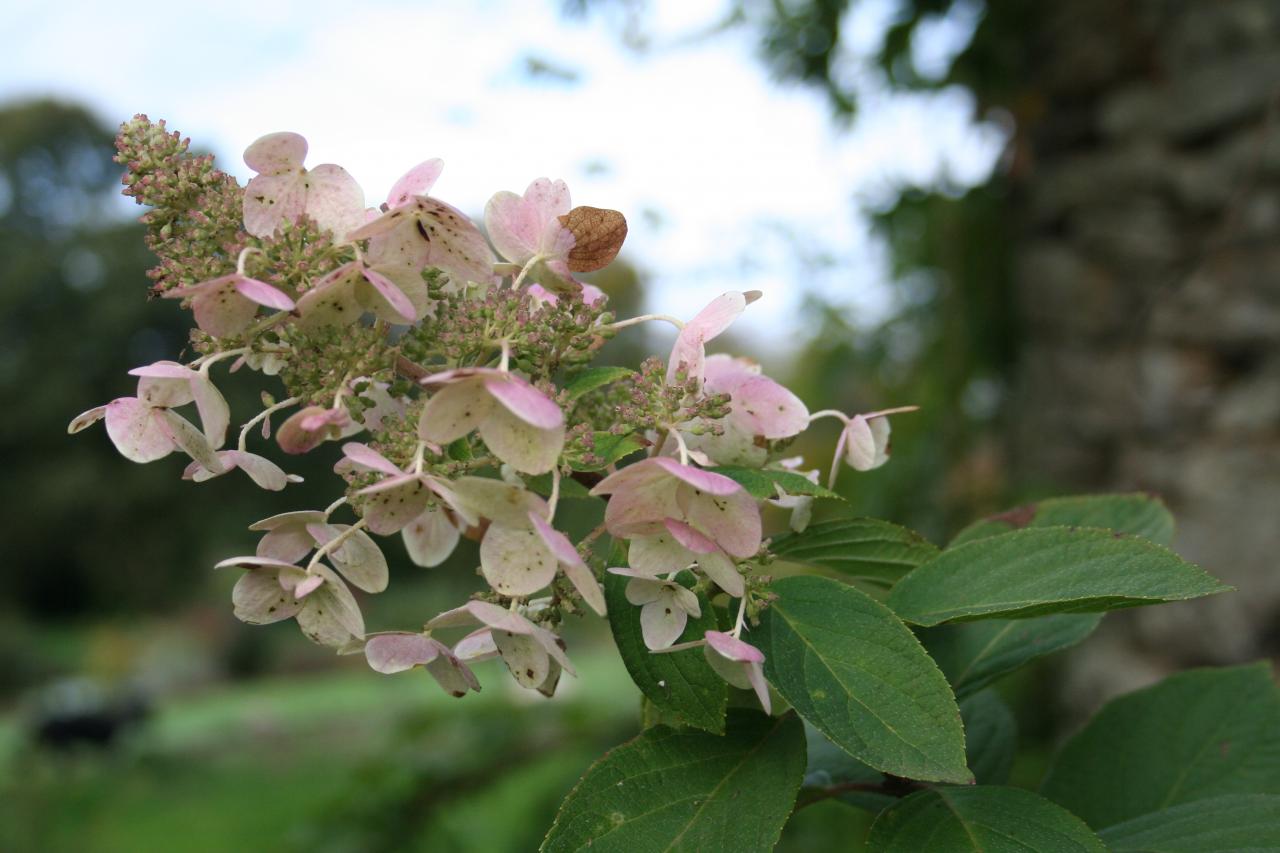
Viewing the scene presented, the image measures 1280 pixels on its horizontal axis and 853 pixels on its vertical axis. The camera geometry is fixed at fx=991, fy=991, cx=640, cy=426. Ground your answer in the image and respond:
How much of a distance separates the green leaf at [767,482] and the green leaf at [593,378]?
0.28ft

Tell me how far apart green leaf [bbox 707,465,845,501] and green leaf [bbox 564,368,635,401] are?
0.09m

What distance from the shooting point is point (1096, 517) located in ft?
2.59

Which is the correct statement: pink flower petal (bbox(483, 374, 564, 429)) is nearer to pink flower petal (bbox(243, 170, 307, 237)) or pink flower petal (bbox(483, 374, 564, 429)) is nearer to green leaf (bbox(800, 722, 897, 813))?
pink flower petal (bbox(243, 170, 307, 237))

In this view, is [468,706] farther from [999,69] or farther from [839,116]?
[999,69]

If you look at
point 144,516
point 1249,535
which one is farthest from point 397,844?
point 144,516

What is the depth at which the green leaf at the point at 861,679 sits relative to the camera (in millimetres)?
503

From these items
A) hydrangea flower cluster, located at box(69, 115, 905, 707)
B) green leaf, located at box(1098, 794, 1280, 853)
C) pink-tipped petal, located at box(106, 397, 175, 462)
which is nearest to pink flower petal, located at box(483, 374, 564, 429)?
hydrangea flower cluster, located at box(69, 115, 905, 707)

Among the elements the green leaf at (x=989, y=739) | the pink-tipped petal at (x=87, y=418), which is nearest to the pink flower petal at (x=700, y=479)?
the pink-tipped petal at (x=87, y=418)

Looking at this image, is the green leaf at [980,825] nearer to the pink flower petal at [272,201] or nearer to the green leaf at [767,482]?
the green leaf at [767,482]

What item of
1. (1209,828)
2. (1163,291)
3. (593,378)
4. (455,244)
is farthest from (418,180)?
(1163,291)

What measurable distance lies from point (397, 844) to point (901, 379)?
2020 mm

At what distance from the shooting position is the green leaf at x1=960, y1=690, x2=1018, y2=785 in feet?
2.66

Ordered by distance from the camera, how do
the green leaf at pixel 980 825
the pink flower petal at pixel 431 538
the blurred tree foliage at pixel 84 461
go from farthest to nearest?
1. the blurred tree foliage at pixel 84 461
2. the pink flower petal at pixel 431 538
3. the green leaf at pixel 980 825

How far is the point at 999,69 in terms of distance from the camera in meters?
2.61
